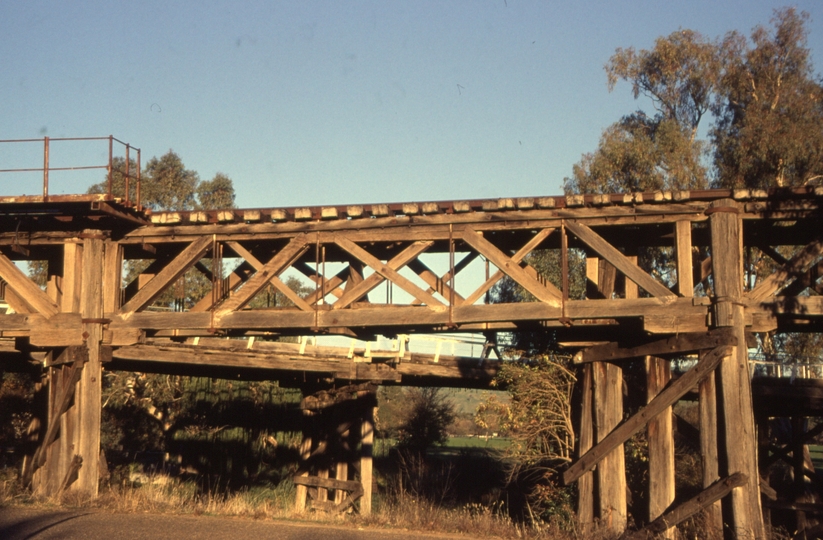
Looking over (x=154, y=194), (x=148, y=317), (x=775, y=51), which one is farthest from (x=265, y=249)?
(x=154, y=194)

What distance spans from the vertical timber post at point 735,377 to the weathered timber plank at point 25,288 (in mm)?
9988

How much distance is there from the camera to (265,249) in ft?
45.2

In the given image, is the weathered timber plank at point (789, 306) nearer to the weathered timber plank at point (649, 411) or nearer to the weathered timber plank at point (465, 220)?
the weathered timber plank at point (649, 411)

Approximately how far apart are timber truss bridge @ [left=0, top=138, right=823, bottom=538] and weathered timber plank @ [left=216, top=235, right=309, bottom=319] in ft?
0.07

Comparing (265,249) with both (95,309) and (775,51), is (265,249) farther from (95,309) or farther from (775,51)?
(775,51)

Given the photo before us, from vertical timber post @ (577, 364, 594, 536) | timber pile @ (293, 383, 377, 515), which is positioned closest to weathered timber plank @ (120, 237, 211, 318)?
vertical timber post @ (577, 364, 594, 536)

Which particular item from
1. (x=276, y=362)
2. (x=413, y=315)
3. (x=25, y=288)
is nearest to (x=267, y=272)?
(x=413, y=315)

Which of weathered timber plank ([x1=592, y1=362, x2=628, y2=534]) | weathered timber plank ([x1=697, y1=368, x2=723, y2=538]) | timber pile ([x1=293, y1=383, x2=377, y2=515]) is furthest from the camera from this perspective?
timber pile ([x1=293, y1=383, x2=377, y2=515])

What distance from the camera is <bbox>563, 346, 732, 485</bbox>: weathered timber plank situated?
11.0m

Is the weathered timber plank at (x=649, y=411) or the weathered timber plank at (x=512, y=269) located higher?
the weathered timber plank at (x=512, y=269)

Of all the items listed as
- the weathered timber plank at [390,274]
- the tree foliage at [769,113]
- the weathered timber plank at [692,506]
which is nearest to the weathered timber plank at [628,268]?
the weathered timber plank at [390,274]

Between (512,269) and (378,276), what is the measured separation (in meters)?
1.95

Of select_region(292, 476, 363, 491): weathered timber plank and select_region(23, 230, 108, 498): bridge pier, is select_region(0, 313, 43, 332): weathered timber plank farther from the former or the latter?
select_region(292, 476, 363, 491): weathered timber plank

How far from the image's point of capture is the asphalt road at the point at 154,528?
354 inches
